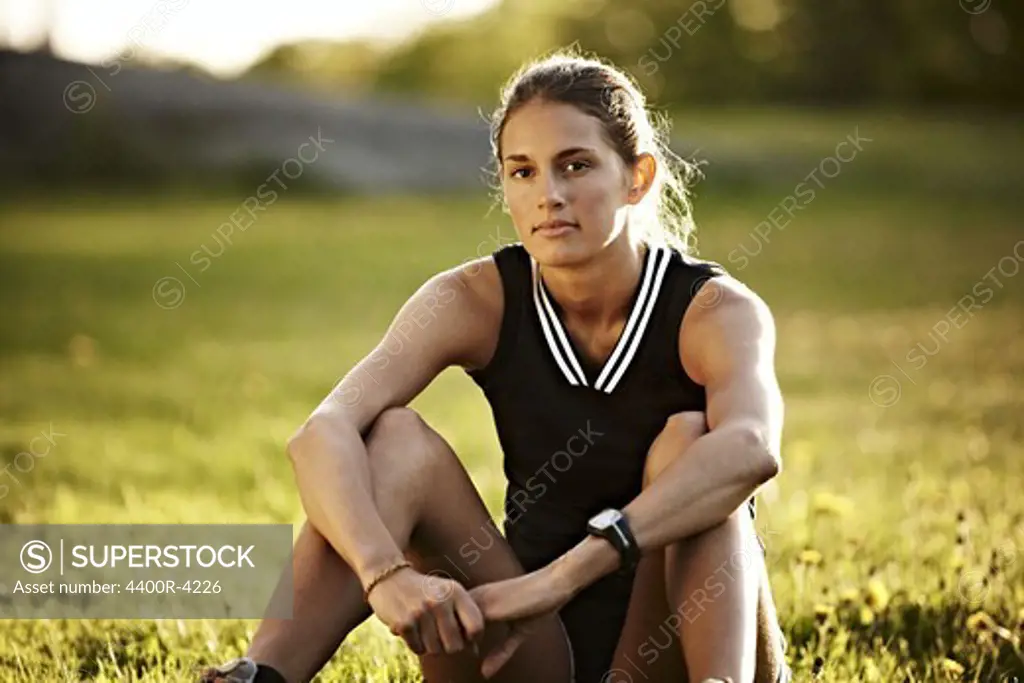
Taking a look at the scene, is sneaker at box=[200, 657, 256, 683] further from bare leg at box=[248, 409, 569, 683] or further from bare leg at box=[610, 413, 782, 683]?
bare leg at box=[610, 413, 782, 683]

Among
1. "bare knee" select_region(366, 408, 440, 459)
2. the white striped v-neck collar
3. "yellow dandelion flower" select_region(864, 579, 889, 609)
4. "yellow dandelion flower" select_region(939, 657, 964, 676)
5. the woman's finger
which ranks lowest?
"yellow dandelion flower" select_region(939, 657, 964, 676)

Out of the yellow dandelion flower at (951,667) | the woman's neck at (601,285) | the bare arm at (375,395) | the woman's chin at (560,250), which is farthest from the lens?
the yellow dandelion flower at (951,667)

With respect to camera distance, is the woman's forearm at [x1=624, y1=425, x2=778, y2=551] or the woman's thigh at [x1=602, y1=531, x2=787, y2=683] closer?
the woman's forearm at [x1=624, y1=425, x2=778, y2=551]

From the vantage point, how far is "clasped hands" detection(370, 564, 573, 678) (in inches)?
110

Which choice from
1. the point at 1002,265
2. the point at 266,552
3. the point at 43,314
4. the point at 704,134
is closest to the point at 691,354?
the point at 266,552

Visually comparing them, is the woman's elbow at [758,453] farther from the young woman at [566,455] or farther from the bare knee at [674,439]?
the bare knee at [674,439]

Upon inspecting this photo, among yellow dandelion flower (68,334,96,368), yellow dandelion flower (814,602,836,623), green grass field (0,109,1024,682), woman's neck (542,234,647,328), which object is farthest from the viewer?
yellow dandelion flower (68,334,96,368)

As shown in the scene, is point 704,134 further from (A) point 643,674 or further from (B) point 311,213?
(A) point 643,674

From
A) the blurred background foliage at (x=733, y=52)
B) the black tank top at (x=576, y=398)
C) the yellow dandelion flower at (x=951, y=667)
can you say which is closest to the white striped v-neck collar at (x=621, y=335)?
the black tank top at (x=576, y=398)

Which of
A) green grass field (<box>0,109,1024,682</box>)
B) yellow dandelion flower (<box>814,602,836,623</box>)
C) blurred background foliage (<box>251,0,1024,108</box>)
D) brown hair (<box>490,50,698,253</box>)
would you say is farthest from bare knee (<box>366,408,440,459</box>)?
blurred background foliage (<box>251,0,1024,108</box>)

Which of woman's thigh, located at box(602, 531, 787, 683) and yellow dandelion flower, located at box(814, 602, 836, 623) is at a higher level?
yellow dandelion flower, located at box(814, 602, 836, 623)

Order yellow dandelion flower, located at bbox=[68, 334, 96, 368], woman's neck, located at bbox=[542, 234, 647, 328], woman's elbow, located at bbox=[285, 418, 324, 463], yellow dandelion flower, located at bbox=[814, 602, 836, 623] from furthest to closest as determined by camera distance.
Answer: yellow dandelion flower, located at bbox=[68, 334, 96, 368]
yellow dandelion flower, located at bbox=[814, 602, 836, 623]
woman's neck, located at bbox=[542, 234, 647, 328]
woman's elbow, located at bbox=[285, 418, 324, 463]

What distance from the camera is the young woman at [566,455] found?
2826mm

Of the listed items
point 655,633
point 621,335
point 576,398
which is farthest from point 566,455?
point 655,633
